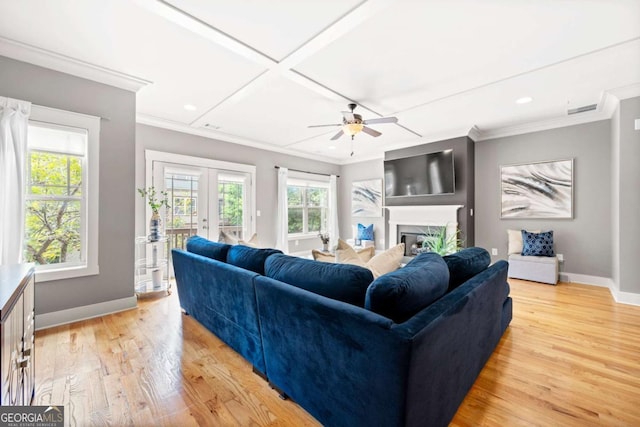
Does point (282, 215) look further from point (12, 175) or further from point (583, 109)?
point (583, 109)

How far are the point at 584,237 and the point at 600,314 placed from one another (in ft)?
5.62

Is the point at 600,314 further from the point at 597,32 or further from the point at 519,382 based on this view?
the point at 597,32

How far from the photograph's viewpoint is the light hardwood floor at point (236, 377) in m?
1.49

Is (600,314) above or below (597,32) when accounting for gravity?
below

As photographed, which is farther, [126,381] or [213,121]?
[213,121]

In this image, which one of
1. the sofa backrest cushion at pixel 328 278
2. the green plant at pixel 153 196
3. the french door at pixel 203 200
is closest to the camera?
the sofa backrest cushion at pixel 328 278

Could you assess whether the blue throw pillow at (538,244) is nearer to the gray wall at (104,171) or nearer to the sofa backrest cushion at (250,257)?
the sofa backrest cushion at (250,257)

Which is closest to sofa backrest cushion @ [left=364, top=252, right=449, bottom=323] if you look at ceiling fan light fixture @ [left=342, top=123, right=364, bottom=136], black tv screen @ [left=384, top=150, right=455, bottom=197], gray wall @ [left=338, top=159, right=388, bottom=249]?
ceiling fan light fixture @ [left=342, top=123, right=364, bottom=136]

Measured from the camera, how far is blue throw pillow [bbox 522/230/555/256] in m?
4.20

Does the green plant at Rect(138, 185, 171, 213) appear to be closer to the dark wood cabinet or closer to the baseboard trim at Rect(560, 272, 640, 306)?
the dark wood cabinet

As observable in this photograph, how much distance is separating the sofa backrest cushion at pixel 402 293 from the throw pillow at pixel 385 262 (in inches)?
15.1

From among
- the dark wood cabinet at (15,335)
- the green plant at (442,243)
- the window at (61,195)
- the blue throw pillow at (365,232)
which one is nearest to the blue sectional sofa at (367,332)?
the dark wood cabinet at (15,335)

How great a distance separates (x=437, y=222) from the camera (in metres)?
5.13

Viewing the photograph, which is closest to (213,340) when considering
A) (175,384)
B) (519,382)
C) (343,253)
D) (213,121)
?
(175,384)
